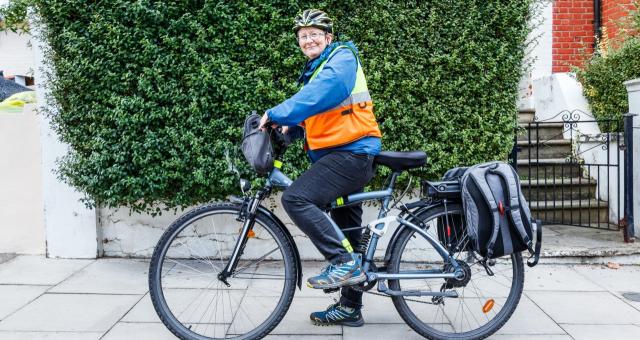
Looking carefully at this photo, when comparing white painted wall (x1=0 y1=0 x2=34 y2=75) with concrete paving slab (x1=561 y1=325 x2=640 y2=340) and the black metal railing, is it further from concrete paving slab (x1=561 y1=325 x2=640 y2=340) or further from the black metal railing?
concrete paving slab (x1=561 y1=325 x2=640 y2=340)

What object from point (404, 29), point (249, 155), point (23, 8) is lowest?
point (249, 155)

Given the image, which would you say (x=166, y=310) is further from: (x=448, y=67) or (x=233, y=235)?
(x=448, y=67)

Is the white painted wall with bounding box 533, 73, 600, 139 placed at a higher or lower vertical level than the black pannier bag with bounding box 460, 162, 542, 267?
higher

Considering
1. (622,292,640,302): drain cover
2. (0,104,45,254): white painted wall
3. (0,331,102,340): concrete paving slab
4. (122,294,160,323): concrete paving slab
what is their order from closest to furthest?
(0,331,102,340): concrete paving slab
(122,294,160,323): concrete paving slab
(622,292,640,302): drain cover
(0,104,45,254): white painted wall

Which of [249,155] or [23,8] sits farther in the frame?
[23,8]

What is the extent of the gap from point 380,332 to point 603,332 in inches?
58.9

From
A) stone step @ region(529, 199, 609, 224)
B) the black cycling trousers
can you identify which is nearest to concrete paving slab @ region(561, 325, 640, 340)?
the black cycling trousers

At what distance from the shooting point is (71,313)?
4266 millimetres

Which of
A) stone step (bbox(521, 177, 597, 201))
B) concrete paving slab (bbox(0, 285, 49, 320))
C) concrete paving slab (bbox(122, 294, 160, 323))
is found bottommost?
concrete paving slab (bbox(122, 294, 160, 323))

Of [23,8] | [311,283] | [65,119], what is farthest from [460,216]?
[23,8]

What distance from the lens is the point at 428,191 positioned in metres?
3.72

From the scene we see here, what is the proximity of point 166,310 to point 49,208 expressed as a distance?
8.59 ft

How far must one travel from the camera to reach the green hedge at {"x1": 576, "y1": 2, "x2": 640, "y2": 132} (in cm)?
708

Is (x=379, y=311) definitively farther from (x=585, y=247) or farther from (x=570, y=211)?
(x=570, y=211)
